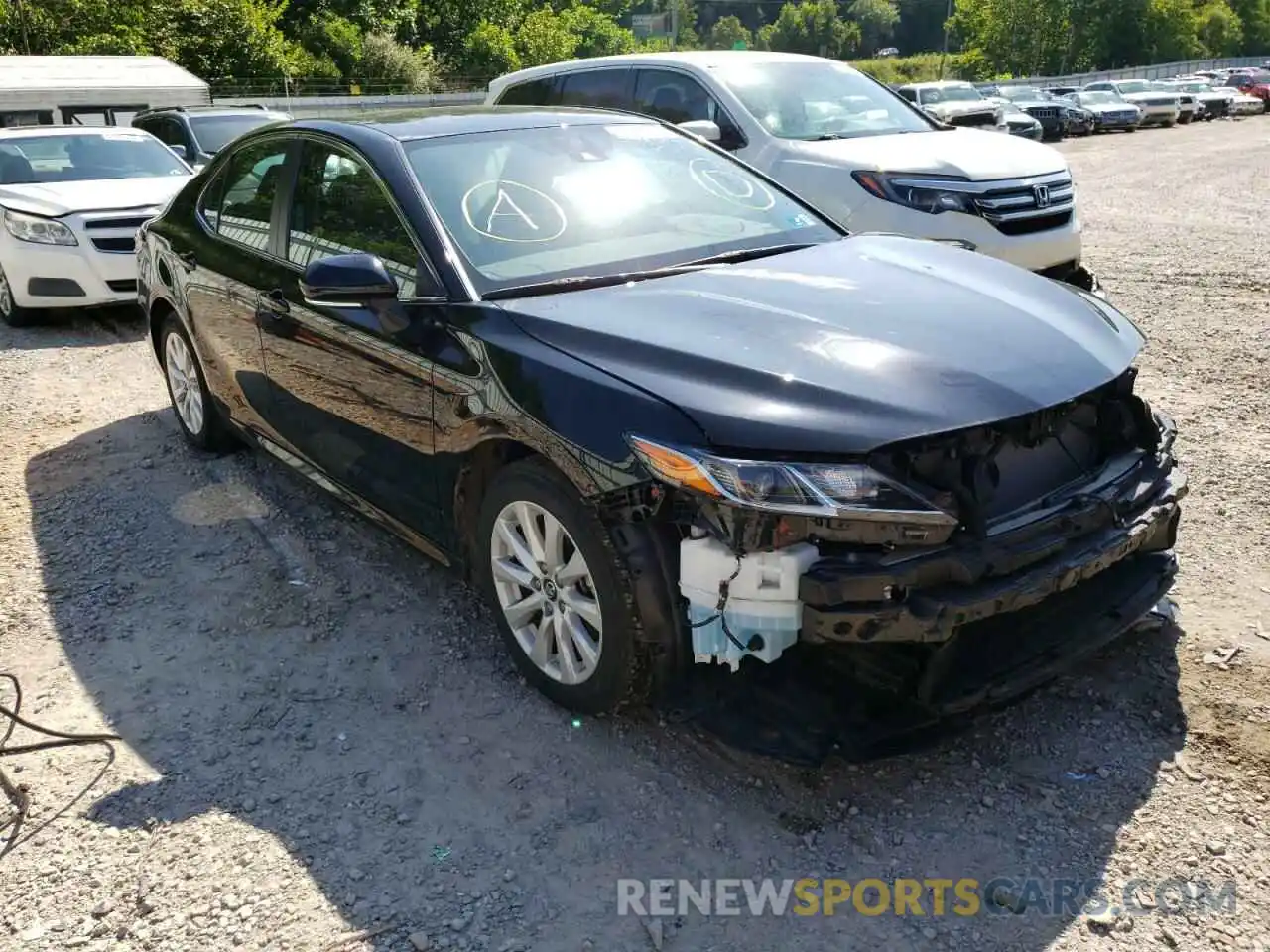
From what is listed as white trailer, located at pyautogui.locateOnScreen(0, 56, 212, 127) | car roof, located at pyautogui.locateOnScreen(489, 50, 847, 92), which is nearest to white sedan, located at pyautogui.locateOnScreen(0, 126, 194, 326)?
car roof, located at pyautogui.locateOnScreen(489, 50, 847, 92)

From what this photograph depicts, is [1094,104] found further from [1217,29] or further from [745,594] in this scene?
[1217,29]

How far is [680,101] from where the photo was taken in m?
7.94

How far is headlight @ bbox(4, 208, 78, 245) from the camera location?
8.30 metres

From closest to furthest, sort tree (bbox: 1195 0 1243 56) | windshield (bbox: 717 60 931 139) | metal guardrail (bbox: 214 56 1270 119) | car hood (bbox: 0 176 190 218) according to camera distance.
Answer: windshield (bbox: 717 60 931 139)
car hood (bbox: 0 176 190 218)
metal guardrail (bbox: 214 56 1270 119)
tree (bbox: 1195 0 1243 56)

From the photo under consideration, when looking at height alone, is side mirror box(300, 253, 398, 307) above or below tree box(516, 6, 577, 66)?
below

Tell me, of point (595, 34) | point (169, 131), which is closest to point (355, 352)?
point (169, 131)

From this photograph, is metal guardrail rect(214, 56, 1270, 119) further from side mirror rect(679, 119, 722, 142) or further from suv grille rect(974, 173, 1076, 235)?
suv grille rect(974, 173, 1076, 235)

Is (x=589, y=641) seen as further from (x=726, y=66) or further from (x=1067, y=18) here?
(x=1067, y=18)

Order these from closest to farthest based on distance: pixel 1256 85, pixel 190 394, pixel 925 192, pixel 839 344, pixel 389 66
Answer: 1. pixel 839 344
2. pixel 190 394
3. pixel 925 192
4. pixel 389 66
5. pixel 1256 85

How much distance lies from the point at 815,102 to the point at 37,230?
19.6ft

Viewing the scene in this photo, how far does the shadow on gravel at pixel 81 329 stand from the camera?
27.1 ft

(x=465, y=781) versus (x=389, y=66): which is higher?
(x=389, y=66)

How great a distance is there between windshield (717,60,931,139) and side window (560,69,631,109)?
892 mm

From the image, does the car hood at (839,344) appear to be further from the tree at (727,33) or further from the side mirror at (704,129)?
the tree at (727,33)
